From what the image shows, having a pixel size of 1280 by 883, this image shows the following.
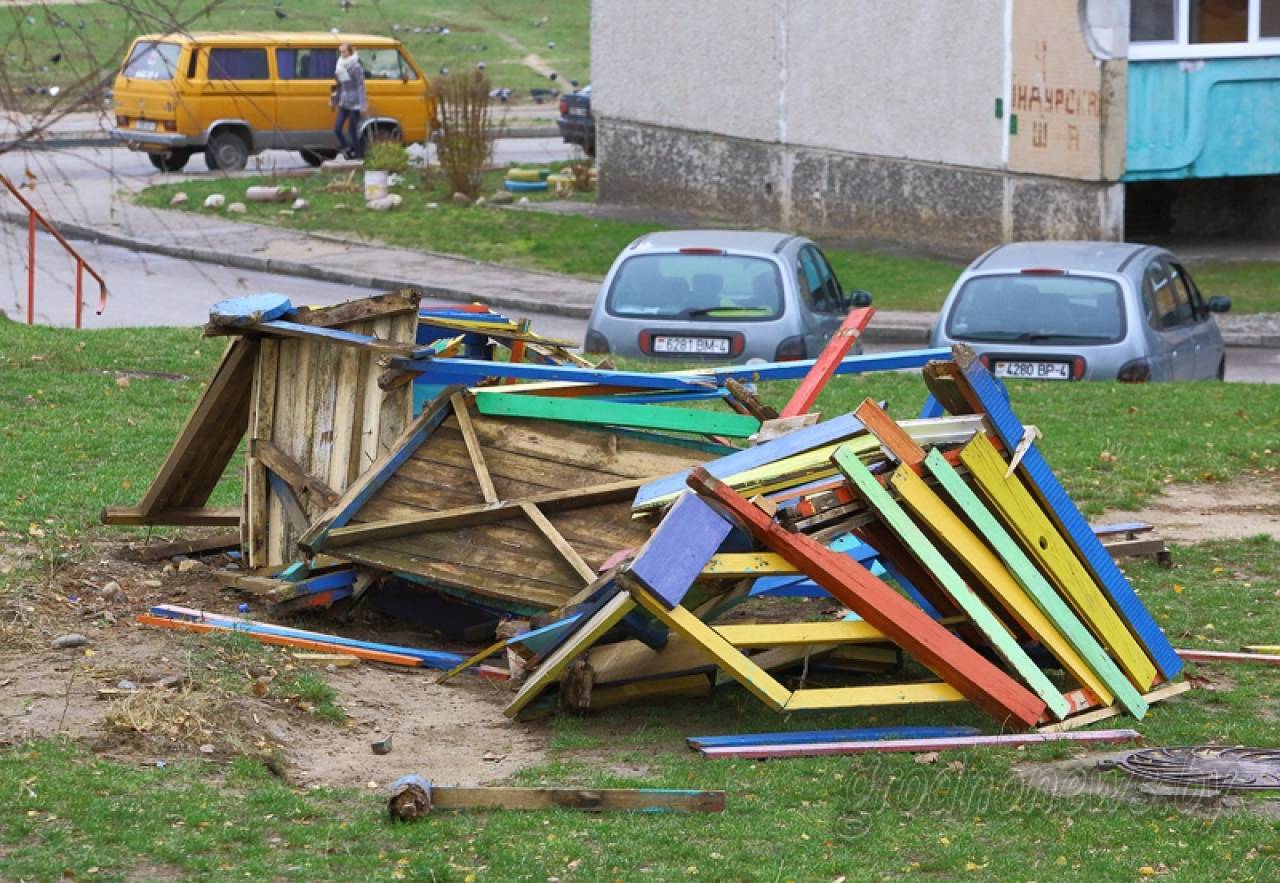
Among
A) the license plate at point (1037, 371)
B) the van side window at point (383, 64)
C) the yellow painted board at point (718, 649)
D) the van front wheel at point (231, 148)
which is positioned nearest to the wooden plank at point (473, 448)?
the yellow painted board at point (718, 649)

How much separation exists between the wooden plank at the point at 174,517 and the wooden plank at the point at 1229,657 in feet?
15.6

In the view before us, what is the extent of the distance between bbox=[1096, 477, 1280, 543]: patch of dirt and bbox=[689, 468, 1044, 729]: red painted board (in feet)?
13.2

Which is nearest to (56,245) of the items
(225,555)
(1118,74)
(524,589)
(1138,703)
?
(1118,74)

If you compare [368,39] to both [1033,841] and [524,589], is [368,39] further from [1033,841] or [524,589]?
[1033,841]

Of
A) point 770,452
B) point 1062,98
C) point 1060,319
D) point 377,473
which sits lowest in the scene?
point 377,473

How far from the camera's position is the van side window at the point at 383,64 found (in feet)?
112

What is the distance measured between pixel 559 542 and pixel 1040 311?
752 cm

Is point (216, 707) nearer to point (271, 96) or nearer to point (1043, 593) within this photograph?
point (1043, 593)

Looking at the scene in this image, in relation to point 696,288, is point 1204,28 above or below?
above

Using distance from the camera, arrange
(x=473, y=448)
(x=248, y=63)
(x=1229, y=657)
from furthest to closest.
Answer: (x=248, y=63) → (x=473, y=448) → (x=1229, y=657)

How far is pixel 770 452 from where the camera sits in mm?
7398

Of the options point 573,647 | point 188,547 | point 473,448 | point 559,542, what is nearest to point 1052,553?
point 573,647

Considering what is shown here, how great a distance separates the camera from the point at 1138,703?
7.40 meters

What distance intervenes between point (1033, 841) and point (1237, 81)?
1944 centimetres
